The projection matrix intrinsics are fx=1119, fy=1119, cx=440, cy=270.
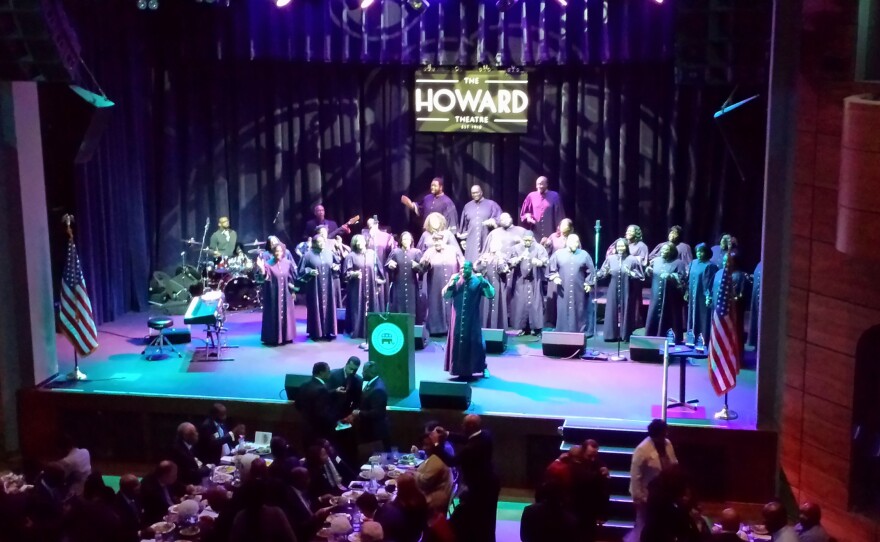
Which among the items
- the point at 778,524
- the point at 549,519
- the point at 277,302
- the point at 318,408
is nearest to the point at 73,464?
the point at 318,408

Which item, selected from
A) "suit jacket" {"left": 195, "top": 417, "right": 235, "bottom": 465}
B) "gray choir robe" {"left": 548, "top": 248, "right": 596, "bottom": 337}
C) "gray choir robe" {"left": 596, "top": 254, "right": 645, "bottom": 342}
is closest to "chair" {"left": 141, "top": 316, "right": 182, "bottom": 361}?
"suit jacket" {"left": 195, "top": 417, "right": 235, "bottom": 465}

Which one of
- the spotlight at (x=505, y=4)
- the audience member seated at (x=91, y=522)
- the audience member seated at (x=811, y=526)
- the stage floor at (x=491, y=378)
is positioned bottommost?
the stage floor at (x=491, y=378)

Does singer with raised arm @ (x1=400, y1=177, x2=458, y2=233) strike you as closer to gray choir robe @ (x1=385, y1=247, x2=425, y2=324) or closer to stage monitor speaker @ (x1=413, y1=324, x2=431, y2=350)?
gray choir robe @ (x1=385, y1=247, x2=425, y2=324)

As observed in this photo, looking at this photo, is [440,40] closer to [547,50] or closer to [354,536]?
[547,50]

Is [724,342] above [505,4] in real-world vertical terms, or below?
below

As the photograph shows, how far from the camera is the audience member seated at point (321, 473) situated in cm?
1038

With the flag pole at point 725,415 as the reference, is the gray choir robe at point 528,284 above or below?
above

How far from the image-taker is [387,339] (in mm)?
14039

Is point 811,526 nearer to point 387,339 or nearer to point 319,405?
point 319,405

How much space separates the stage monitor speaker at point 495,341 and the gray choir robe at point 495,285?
811 mm

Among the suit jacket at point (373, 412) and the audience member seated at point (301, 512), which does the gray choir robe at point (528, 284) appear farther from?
the audience member seated at point (301, 512)

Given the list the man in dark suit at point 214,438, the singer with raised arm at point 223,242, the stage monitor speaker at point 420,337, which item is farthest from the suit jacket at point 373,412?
A: the singer with raised arm at point 223,242

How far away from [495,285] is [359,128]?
4.93 m

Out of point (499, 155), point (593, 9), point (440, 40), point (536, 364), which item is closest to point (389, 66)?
point (440, 40)
